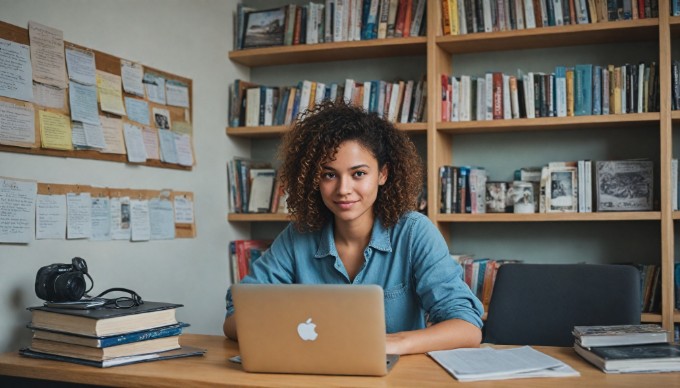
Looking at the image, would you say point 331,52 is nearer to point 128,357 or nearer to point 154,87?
point 154,87

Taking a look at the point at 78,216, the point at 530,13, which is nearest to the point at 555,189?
the point at 530,13

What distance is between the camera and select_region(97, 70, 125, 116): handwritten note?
285 cm

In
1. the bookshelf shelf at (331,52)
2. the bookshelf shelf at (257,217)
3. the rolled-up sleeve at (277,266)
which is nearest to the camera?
the rolled-up sleeve at (277,266)

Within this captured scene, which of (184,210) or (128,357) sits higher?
(184,210)

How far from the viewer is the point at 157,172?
3.18 m

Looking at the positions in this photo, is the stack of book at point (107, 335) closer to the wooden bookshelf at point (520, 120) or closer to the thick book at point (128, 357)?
the thick book at point (128, 357)

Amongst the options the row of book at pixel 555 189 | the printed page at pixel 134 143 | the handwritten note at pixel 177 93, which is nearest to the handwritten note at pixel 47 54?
the printed page at pixel 134 143

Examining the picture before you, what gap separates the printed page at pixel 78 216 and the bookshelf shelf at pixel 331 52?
4.42 ft

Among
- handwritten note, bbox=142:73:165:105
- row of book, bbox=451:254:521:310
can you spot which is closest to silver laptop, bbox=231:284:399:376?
handwritten note, bbox=142:73:165:105

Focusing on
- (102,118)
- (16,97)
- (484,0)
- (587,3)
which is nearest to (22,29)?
(16,97)

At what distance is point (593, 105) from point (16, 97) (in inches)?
89.8

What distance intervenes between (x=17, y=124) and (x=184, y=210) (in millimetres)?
1041

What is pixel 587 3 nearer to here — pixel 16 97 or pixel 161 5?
pixel 161 5

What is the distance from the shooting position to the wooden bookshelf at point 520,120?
304 centimetres
